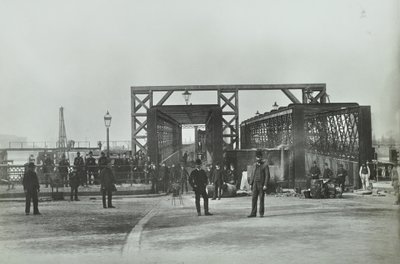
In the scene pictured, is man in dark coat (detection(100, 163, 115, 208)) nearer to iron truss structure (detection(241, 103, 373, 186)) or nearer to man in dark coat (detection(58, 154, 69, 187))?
man in dark coat (detection(58, 154, 69, 187))

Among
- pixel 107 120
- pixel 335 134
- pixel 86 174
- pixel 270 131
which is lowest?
pixel 86 174

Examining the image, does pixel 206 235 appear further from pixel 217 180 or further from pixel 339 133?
pixel 339 133

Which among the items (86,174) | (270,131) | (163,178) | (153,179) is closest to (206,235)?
(153,179)

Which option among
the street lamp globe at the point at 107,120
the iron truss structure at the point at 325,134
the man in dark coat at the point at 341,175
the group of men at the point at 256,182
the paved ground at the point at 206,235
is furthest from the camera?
the street lamp globe at the point at 107,120

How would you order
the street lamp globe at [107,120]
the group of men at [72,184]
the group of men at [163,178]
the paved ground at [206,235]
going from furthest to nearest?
the street lamp globe at [107,120] < the group of men at [163,178] < the group of men at [72,184] < the paved ground at [206,235]

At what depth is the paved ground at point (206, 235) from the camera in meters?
9.57

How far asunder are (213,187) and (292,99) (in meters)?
18.6

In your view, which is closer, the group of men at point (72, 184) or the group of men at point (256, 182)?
the group of men at point (256, 182)

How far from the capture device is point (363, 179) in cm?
2516

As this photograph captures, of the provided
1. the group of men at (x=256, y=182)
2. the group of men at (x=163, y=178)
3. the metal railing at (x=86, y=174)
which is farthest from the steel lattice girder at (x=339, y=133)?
the group of men at (x=256, y=182)

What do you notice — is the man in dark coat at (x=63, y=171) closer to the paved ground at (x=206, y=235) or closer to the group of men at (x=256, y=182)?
the paved ground at (x=206, y=235)

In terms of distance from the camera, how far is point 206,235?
12016mm

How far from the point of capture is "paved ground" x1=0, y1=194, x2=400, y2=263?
9570 mm

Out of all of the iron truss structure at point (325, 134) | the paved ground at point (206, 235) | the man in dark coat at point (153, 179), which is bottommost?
the paved ground at point (206, 235)
